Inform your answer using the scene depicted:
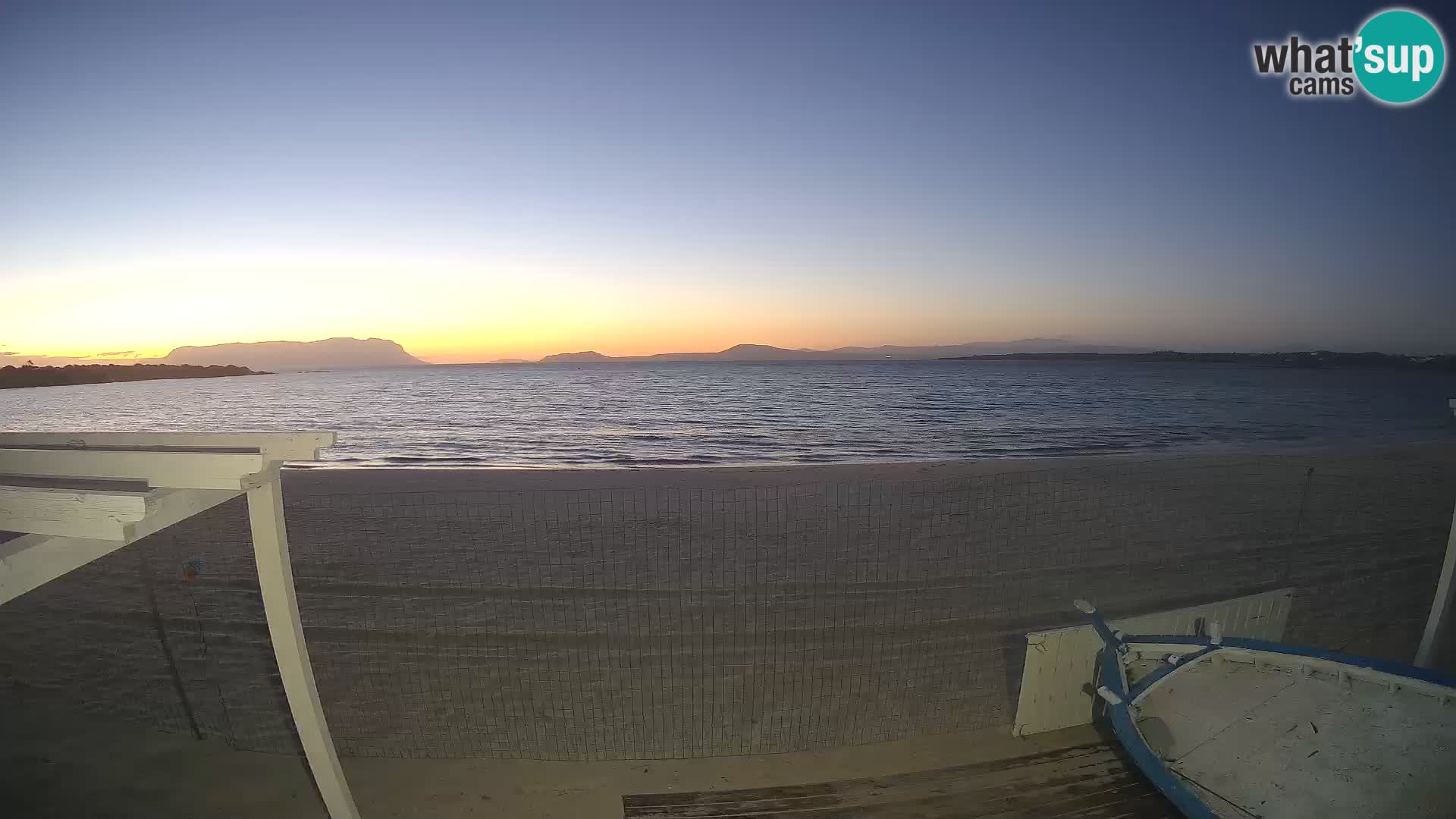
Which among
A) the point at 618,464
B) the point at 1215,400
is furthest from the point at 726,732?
the point at 1215,400

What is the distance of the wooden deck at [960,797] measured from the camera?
169 inches

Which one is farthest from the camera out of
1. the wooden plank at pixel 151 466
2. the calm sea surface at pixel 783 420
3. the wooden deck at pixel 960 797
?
the calm sea surface at pixel 783 420

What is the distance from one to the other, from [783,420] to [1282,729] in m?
29.7

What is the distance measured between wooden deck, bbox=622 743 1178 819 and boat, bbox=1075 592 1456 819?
1.31 ft

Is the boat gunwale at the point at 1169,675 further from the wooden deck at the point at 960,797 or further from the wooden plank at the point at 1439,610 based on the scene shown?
the wooden plank at the point at 1439,610

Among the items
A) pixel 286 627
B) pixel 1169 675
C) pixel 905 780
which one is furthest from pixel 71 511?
pixel 1169 675

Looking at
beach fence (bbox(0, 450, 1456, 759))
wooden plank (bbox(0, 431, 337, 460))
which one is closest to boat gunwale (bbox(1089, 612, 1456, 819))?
beach fence (bbox(0, 450, 1456, 759))

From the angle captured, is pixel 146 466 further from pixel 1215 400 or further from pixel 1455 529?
pixel 1215 400

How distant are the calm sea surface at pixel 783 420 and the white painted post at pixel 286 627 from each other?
7611 millimetres

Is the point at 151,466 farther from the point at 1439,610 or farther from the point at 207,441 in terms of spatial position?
the point at 1439,610

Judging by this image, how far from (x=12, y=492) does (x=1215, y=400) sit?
175 feet

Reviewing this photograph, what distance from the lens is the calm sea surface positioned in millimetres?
23469

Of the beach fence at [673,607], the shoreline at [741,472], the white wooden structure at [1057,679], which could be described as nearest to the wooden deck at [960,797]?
the white wooden structure at [1057,679]

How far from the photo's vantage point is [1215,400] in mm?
44094
